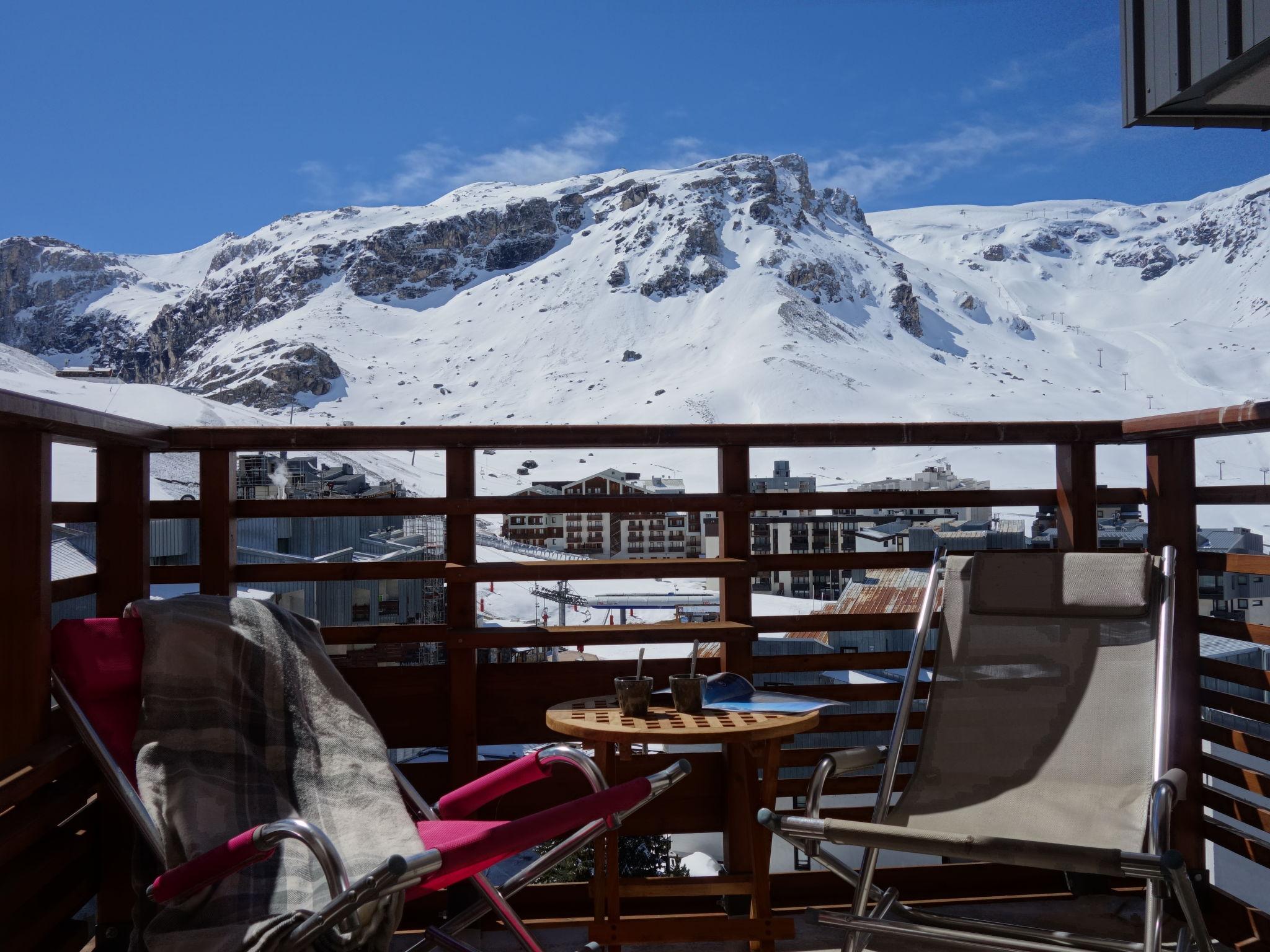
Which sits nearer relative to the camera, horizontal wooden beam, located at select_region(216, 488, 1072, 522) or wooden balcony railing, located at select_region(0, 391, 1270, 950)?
wooden balcony railing, located at select_region(0, 391, 1270, 950)

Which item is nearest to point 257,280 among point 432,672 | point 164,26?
point 164,26

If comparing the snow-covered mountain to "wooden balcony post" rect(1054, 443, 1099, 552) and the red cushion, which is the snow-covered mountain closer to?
"wooden balcony post" rect(1054, 443, 1099, 552)

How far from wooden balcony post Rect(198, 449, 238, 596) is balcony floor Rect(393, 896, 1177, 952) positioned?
0.86 m

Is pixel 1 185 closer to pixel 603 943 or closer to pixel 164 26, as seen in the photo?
pixel 164 26

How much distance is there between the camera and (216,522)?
2111 millimetres

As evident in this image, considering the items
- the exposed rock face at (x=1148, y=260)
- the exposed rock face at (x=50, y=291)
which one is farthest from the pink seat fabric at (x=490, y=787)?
the exposed rock face at (x=1148, y=260)

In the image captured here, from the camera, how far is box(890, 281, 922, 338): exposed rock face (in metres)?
91.1

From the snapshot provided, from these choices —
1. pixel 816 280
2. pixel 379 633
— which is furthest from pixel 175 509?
pixel 816 280

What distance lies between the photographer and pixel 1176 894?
4.36ft

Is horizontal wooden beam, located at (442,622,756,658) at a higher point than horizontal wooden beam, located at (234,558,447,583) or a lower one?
lower

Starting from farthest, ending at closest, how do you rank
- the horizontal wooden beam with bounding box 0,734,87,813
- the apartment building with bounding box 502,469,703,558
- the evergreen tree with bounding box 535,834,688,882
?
1. the evergreen tree with bounding box 535,834,688,882
2. the apartment building with bounding box 502,469,703,558
3. the horizontal wooden beam with bounding box 0,734,87,813

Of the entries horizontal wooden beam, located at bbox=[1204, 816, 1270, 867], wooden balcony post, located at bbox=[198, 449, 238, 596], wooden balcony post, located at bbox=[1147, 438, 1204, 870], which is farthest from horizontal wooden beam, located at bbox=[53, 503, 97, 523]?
horizontal wooden beam, located at bbox=[1204, 816, 1270, 867]

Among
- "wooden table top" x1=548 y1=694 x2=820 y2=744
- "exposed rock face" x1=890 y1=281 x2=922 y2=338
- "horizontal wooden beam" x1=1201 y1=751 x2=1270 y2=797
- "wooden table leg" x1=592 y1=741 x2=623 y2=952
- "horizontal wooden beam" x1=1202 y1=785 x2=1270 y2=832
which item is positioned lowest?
"wooden table leg" x1=592 y1=741 x2=623 y2=952

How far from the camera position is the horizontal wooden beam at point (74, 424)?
142 centimetres
